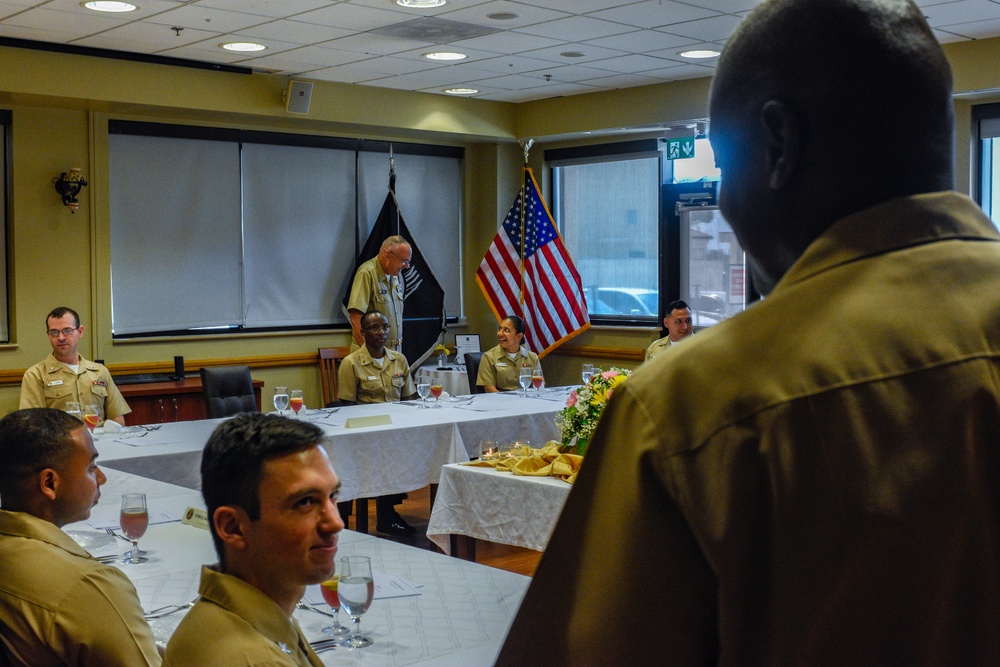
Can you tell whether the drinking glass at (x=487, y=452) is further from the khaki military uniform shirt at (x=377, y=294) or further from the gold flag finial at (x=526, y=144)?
the gold flag finial at (x=526, y=144)

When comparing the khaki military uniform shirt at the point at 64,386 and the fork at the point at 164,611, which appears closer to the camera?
the fork at the point at 164,611

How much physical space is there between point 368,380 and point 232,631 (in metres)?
5.20

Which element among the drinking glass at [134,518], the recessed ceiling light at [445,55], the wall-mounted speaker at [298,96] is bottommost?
the drinking glass at [134,518]


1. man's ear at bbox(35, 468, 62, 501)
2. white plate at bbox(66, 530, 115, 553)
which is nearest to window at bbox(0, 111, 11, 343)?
white plate at bbox(66, 530, 115, 553)

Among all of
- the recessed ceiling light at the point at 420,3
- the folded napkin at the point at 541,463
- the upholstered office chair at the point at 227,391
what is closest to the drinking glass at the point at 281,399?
the upholstered office chair at the point at 227,391

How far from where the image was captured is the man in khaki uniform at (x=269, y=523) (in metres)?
1.60

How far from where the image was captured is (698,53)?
289 inches

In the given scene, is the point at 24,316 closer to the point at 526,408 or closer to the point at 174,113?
the point at 174,113

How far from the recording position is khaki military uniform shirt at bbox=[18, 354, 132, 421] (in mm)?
5777

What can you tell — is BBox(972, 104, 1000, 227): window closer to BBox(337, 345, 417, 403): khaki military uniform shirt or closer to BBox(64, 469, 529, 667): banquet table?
BBox(337, 345, 417, 403): khaki military uniform shirt

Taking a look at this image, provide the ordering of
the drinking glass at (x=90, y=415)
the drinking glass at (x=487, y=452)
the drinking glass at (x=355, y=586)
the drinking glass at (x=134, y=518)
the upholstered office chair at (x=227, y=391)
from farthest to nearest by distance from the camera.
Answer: the upholstered office chair at (x=227, y=391), the drinking glass at (x=90, y=415), the drinking glass at (x=487, y=452), the drinking glass at (x=134, y=518), the drinking glass at (x=355, y=586)

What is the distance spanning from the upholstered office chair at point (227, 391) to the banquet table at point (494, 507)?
2.16 metres

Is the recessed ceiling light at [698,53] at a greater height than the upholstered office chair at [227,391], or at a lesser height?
greater

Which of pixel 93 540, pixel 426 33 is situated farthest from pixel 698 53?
pixel 93 540
